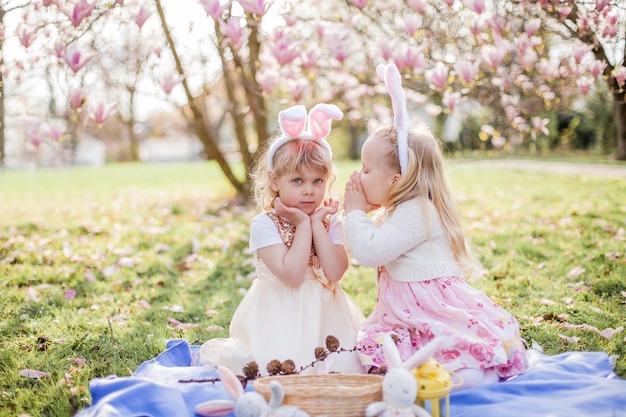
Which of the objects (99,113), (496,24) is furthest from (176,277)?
(496,24)

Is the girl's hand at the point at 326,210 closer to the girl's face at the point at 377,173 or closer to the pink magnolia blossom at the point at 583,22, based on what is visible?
the girl's face at the point at 377,173

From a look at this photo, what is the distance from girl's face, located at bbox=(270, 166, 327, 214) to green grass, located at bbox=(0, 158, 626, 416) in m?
1.04

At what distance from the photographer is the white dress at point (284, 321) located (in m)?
2.47

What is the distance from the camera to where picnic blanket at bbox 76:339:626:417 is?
208 centimetres

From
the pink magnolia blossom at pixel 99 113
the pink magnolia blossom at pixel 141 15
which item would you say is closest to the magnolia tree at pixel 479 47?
the pink magnolia blossom at pixel 141 15

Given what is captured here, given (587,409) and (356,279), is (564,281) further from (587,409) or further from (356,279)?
(587,409)

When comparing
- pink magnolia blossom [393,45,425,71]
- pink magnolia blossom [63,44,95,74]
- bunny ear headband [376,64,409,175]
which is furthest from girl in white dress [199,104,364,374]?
pink magnolia blossom [393,45,425,71]

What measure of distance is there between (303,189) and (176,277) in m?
2.17

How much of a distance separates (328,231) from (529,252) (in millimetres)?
2520

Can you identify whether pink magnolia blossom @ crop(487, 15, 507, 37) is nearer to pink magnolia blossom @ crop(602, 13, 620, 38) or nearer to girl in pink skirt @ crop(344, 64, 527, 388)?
pink magnolia blossom @ crop(602, 13, 620, 38)

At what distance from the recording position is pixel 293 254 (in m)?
2.42

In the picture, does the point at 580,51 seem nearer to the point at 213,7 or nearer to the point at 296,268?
the point at 213,7

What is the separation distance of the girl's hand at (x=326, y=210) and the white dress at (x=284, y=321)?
61mm

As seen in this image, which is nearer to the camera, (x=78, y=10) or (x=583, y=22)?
(x=78, y=10)
